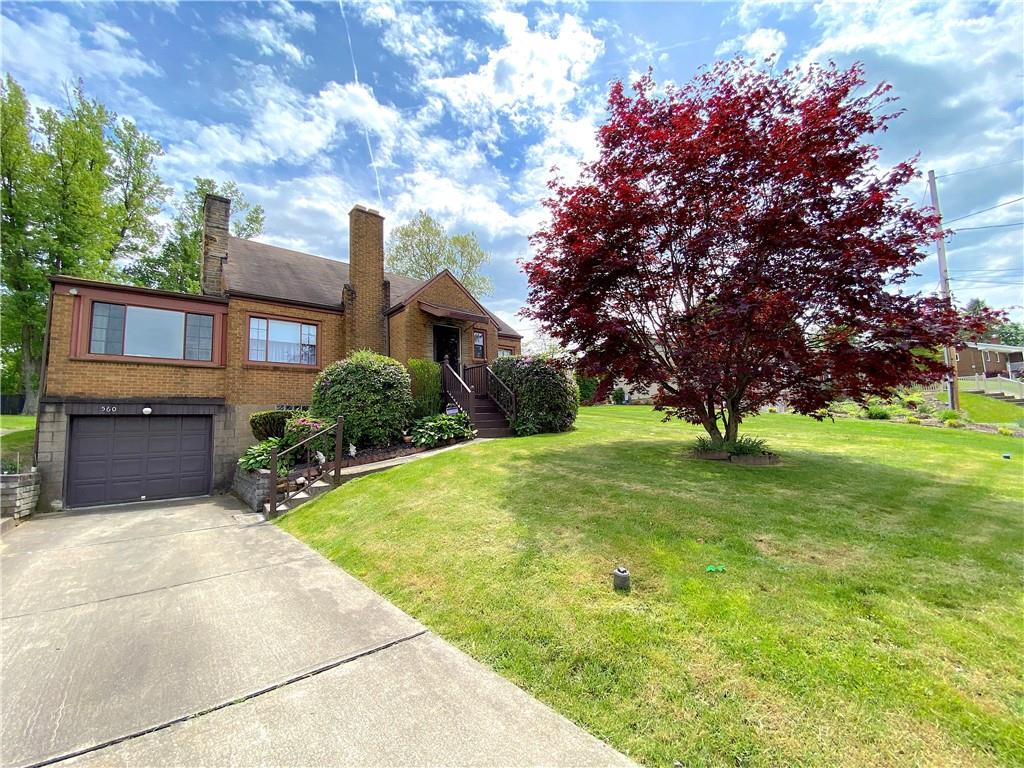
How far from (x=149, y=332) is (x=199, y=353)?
1171mm

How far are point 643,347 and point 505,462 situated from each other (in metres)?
3.46

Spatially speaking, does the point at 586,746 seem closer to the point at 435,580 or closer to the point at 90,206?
the point at 435,580

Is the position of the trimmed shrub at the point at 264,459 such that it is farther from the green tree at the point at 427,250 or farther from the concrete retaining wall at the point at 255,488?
the green tree at the point at 427,250

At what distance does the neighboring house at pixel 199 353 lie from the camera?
9680mm

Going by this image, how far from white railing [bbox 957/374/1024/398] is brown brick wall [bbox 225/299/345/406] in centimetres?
3348

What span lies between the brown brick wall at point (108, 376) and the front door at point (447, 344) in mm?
6832

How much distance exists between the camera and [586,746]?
6.75 feet

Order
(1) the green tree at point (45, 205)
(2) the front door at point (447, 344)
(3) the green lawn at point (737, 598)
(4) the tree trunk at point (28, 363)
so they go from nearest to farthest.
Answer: (3) the green lawn at point (737, 598)
(2) the front door at point (447, 344)
(1) the green tree at point (45, 205)
(4) the tree trunk at point (28, 363)

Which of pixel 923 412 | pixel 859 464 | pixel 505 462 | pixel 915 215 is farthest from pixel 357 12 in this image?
pixel 923 412

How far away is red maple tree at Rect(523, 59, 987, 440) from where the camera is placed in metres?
5.82

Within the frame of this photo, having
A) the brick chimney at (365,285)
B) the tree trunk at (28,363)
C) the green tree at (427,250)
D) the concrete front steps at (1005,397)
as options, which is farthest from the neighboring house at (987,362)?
the tree trunk at (28,363)

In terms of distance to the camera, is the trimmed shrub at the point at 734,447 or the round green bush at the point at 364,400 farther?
the round green bush at the point at 364,400

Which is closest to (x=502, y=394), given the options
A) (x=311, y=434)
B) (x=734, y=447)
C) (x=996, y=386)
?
(x=311, y=434)

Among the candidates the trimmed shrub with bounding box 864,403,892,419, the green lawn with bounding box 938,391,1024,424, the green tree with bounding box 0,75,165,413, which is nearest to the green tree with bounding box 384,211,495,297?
the green tree with bounding box 0,75,165,413
